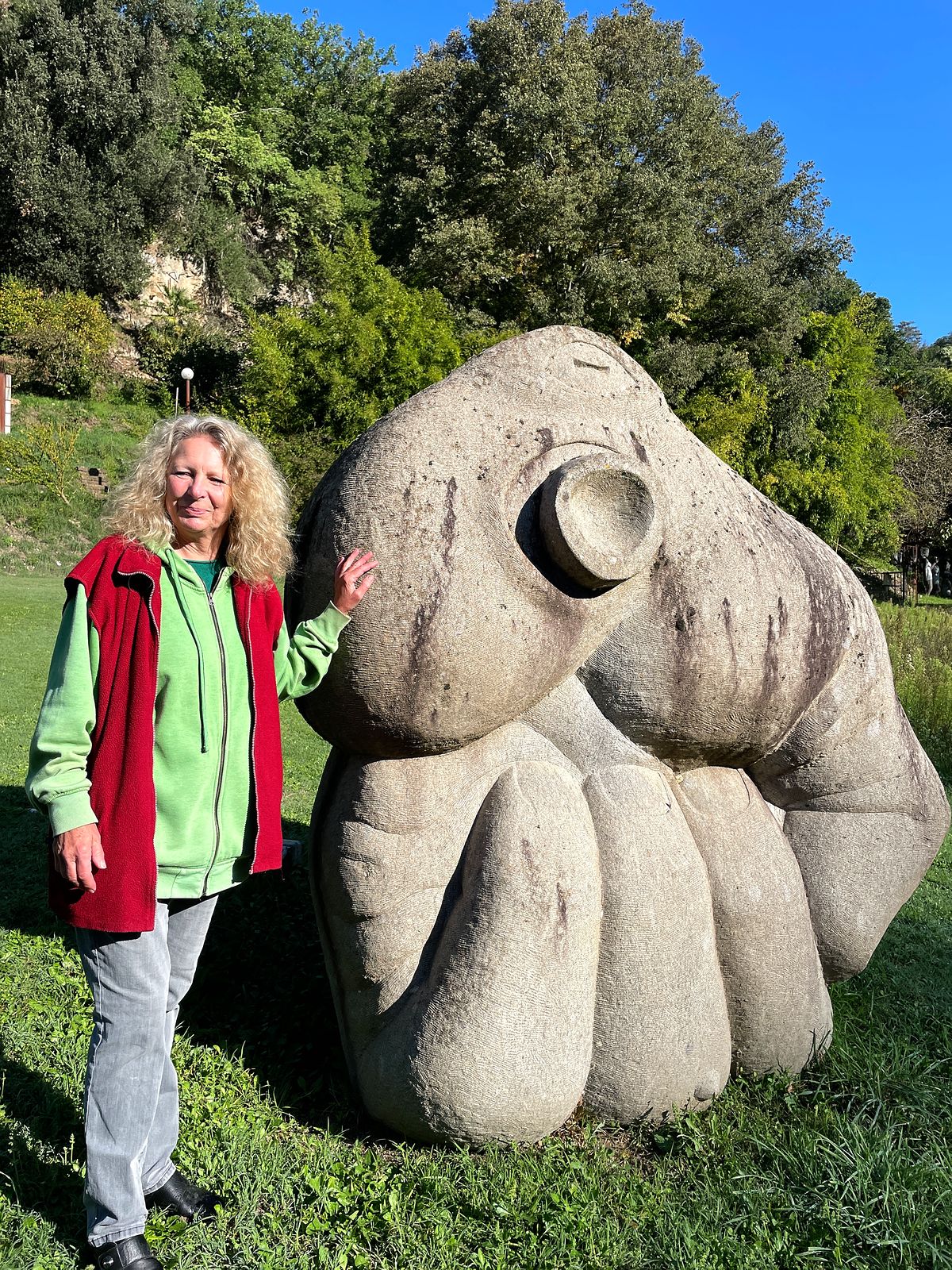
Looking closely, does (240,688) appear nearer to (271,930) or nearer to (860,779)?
(860,779)

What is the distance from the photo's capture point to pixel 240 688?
88.3 inches


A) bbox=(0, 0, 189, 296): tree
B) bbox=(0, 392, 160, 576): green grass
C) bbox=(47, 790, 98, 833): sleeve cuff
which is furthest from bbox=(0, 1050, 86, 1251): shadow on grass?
bbox=(0, 0, 189, 296): tree

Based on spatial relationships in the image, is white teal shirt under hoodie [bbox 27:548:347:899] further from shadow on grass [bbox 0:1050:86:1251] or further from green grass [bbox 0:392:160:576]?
green grass [bbox 0:392:160:576]

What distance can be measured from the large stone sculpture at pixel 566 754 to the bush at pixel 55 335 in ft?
83.0

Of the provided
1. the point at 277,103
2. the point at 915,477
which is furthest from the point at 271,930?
the point at 277,103

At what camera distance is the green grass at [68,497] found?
18.3 metres

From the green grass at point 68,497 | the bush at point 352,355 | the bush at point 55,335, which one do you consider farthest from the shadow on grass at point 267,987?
the bush at point 55,335

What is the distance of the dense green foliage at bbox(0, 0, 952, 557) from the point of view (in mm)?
19703

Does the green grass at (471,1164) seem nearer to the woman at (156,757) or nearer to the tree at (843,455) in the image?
the woman at (156,757)

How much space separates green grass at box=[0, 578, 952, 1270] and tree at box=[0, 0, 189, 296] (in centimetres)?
2762

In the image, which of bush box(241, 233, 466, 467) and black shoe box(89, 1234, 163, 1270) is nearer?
black shoe box(89, 1234, 163, 1270)

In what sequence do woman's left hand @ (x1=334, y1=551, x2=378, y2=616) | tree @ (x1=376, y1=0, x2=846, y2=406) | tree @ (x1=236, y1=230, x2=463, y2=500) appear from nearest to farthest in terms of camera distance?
woman's left hand @ (x1=334, y1=551, x2=378, y2=616)
tree @ (x1=236, y1=230, x2=463, y2=500)
tree @ (x1=376, y1=0, x2=846, y2=406)

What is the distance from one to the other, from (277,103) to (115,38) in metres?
7.42

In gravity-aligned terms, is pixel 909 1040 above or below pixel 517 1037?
below
